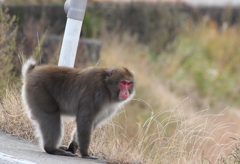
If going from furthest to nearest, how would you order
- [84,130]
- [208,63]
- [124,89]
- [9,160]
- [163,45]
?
[163,45]
[208,63]
[124,89]
[84,130]
[9,160]

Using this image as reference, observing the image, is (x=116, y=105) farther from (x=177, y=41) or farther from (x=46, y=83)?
(x=177, y=41)

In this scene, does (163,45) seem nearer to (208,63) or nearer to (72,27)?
(208,63)

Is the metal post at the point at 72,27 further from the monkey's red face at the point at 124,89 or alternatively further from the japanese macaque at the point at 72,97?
the monkey's red face at the point at 124,89

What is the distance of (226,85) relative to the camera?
17.0 metres

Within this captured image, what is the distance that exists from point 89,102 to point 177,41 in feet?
43.5

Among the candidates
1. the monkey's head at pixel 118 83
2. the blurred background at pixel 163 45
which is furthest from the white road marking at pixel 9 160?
the blurred background at pixel 163 45

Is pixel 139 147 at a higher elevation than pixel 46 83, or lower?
lower

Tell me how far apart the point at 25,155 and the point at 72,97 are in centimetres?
103

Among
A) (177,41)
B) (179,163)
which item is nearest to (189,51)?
(177,41)

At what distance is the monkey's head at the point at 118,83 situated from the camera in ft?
21.3

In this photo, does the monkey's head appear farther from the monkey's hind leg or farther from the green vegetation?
the green vegetation

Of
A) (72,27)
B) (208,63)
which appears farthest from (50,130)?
(208,63)

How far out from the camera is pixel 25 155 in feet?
19.3

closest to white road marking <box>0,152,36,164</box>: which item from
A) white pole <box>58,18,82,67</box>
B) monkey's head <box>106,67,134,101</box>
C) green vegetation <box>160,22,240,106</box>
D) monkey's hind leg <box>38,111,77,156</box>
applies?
monkey's hind leg <box>38,111,77,156</box>
